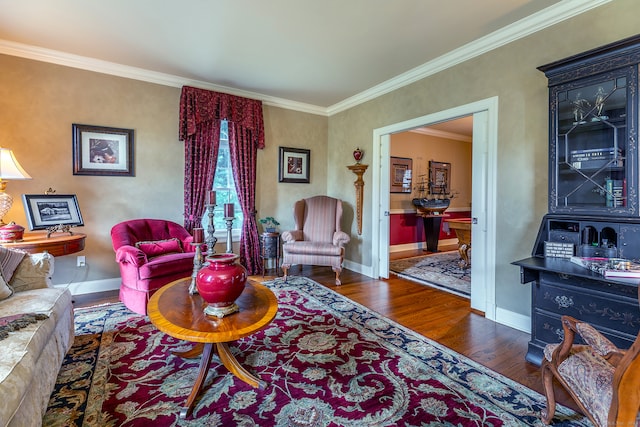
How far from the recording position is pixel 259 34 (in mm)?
2924

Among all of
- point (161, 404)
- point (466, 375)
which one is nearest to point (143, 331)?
point (161, 404)

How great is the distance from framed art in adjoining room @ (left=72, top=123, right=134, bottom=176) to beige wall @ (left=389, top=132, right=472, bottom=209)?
4.68 metres

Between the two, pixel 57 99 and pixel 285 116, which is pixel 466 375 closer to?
pixel 285 116

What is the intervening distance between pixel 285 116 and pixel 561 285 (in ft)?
14.0

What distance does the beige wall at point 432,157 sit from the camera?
640 centimetres

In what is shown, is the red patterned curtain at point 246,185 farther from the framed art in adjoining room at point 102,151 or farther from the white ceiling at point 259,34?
the framed art in adjoining room at point 102,151

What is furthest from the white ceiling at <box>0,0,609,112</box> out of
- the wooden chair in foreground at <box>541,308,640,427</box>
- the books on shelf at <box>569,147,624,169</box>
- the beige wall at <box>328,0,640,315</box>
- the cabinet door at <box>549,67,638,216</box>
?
the wooden chair in foreground at <box>541,308,640,427</box>

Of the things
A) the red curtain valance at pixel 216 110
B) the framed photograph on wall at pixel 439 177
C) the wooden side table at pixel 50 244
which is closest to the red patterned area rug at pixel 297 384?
the wooden side table at pixel 50 244

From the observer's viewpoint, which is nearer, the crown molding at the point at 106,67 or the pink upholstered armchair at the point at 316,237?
the crown molding at the point at 106,67

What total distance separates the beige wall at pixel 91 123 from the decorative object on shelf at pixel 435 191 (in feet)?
14.2

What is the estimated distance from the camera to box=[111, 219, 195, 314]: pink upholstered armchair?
2898 millimetres

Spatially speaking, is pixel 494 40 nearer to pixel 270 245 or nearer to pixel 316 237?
pixel 316 237

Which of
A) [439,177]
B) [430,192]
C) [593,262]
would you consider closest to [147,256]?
[593,262]

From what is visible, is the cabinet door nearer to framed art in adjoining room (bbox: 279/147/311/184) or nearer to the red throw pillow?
framed art in adjoining room (bbox: 279/147/311/184)
